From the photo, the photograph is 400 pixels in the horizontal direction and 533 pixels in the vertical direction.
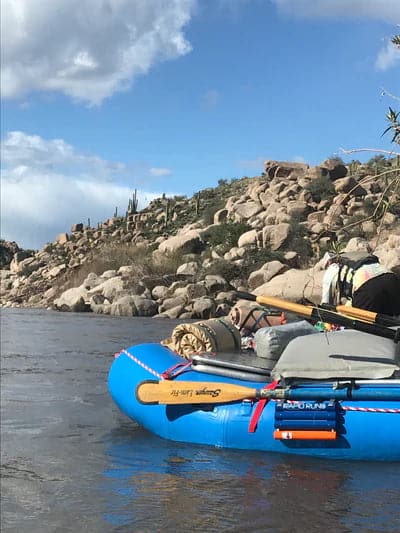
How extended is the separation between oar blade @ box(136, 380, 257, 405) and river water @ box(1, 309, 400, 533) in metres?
0.38

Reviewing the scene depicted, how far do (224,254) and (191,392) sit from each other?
26.8 m

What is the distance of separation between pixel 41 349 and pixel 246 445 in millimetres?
8564

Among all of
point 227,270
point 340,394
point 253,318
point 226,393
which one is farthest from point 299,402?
point 227,270

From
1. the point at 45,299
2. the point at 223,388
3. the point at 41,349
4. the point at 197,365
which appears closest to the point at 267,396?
the point at 223,388

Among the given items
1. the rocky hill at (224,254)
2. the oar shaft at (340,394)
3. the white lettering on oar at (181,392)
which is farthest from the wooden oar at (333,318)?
the rocky hill at (224,254)

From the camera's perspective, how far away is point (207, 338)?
6.33 meters

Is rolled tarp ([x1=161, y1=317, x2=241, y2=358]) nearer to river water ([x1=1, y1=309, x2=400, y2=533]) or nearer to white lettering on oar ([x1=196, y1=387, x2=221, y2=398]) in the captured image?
white lettering on oar ([x1=196, y1=387, x2=221, y2=398])

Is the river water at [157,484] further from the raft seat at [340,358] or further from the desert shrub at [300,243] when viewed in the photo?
the desert shrub at [300,243]

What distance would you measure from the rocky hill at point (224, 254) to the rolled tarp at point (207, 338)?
7.84 m

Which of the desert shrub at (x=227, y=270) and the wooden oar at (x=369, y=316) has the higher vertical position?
the desert shrub at (x=227, y=270)

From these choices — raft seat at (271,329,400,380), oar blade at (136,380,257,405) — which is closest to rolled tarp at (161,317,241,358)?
oar blade at (136,380,257,405)

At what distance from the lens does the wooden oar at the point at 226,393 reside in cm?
507

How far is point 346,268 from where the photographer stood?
20.5ft

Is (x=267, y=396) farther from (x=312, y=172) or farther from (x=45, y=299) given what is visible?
(x=312, y=172)
